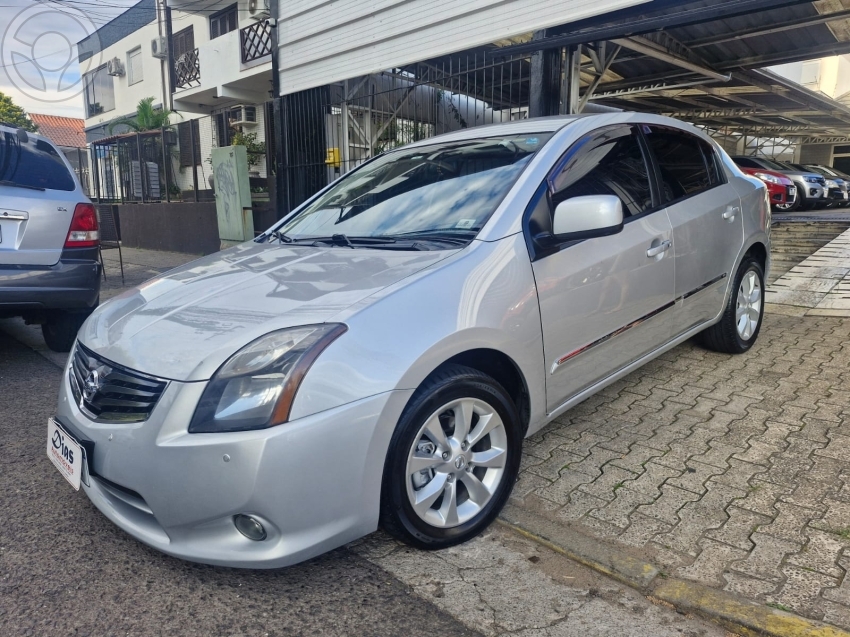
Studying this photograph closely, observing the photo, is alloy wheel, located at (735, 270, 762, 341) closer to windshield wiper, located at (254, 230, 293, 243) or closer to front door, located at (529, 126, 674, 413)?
front door, located at (529, 126, 674, 413)

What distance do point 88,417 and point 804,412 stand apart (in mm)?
3585

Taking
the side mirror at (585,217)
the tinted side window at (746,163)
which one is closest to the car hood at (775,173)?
the tinted side window at (746,163)

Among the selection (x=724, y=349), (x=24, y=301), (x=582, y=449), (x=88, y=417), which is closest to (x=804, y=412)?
(x=724, y=349)

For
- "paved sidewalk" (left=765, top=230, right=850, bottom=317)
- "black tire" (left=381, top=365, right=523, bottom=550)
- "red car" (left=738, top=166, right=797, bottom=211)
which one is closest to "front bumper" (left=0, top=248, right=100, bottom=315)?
"black tire" (left=381, top=365, right=523, bottom=550)

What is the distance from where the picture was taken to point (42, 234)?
4.45 m

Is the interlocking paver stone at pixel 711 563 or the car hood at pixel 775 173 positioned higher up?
the car hood at pixel 775 173

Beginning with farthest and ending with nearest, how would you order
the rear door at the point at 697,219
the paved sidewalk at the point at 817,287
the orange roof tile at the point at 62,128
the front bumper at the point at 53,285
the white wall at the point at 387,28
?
the orange roof tile at the point at 62,128
the white wall at the point at 387,28
the paved sidewalk at the point at 817,287
the front bumper at the point at 53,285
the rear door at the point at 697,219

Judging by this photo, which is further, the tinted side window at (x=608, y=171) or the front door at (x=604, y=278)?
the tinted side window at (x=608, y=171)

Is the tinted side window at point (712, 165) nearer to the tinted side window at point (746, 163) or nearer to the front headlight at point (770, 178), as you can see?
the front headlight at point (770, 178)

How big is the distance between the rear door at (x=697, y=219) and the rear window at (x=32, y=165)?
4140 millimetres

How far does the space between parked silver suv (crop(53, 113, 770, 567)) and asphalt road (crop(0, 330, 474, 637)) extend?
0.64ft

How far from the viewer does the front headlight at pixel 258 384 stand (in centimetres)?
196

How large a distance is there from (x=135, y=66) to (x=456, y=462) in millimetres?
24892

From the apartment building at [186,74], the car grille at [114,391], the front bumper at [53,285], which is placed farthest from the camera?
the apartment building at [186,74]
